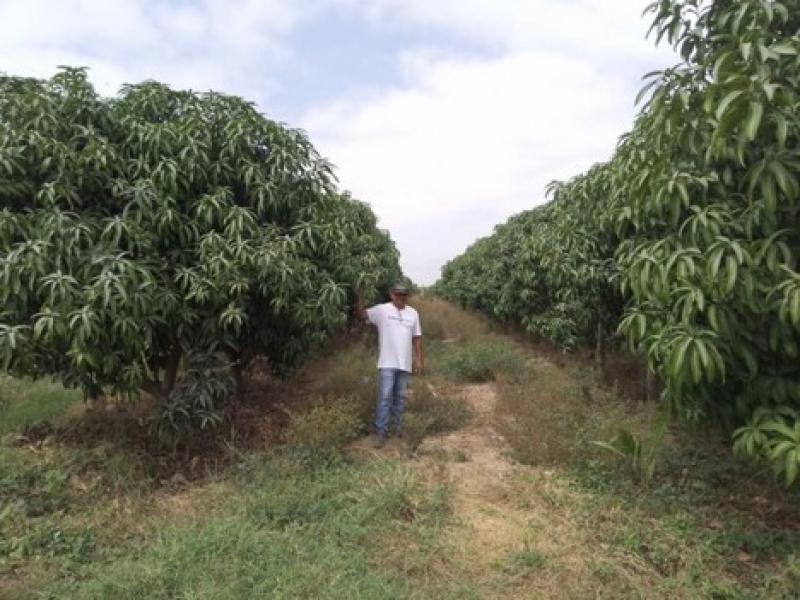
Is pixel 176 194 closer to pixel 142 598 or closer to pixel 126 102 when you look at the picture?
pixel 126 102

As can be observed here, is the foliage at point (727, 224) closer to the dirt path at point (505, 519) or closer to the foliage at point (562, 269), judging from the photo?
the dirt path at point (505, 519)

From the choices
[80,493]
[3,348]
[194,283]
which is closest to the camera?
[3,348]

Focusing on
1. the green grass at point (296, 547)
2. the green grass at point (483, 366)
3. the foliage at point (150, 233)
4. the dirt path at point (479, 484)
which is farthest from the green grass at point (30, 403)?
the green grass at point (483, 366)

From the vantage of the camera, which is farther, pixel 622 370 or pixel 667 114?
pixel 622 370

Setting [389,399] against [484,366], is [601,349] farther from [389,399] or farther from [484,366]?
[389,399]

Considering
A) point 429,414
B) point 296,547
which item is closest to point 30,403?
point 429,414

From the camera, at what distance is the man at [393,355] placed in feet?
18.9

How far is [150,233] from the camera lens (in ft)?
15.9

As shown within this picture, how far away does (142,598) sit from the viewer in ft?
10.5

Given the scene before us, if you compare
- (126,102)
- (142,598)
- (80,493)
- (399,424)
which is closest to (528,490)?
(399,424)

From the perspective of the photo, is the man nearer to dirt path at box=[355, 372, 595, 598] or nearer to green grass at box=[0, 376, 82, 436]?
dirt path at box=[355, 372, 595, 598]

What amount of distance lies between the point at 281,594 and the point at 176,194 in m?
3.34

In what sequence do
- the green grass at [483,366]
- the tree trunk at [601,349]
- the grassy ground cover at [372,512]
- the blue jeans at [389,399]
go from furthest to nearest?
the green grass at [483,366] → the tree trunk at [601,349] → the blue jeans at [389,399] → the grassy ground cover at [372,512]

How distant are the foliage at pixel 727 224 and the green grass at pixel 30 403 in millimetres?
5311
